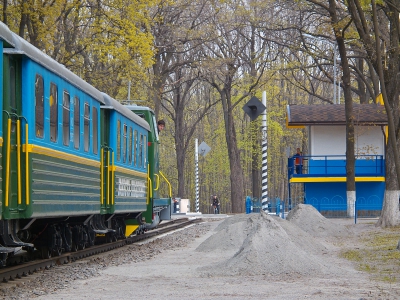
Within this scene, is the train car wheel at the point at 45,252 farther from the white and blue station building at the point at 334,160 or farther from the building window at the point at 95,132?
the white and blue station building at the point at 334,160

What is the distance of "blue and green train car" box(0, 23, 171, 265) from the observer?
1126 centimetres

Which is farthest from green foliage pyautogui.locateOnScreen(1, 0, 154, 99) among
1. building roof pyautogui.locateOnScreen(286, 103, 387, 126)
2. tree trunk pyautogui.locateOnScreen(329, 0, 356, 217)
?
building roof pyautogui.locateOnScreen(286, 103, 387, 126)

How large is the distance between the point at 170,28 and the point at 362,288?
32.1 metres

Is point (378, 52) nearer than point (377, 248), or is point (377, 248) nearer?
point (377, 248)

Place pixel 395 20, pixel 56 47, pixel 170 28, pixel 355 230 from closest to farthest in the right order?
pixel 395 20, pixel 355 230, pixel 56 47, pixel 170 28

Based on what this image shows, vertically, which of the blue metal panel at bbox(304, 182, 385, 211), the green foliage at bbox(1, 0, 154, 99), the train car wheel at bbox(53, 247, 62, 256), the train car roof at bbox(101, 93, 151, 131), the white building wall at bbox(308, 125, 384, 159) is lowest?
the train car wheel at bbox(53, 247, 62, 256)

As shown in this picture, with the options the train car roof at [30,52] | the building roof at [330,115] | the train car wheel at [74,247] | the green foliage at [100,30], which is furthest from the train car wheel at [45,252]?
the building roof at [330,115]

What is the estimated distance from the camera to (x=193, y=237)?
81.6 feet

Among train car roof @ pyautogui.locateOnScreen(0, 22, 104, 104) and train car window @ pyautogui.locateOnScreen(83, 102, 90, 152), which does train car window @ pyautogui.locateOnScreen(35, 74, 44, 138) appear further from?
train car window @ pyautogui.locateOnScreen(83, 102, 90, 152)

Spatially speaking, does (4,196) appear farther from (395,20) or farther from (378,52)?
(395,20)

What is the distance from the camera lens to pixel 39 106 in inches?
479

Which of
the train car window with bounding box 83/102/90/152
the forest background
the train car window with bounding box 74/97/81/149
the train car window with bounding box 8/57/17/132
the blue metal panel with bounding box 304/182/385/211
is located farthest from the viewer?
the blue metal panel with bounding box 304/182/385/211

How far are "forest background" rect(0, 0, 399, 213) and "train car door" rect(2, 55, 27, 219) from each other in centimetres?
1265

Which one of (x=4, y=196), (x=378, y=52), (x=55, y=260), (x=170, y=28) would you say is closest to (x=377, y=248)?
(x=378, y=52)
